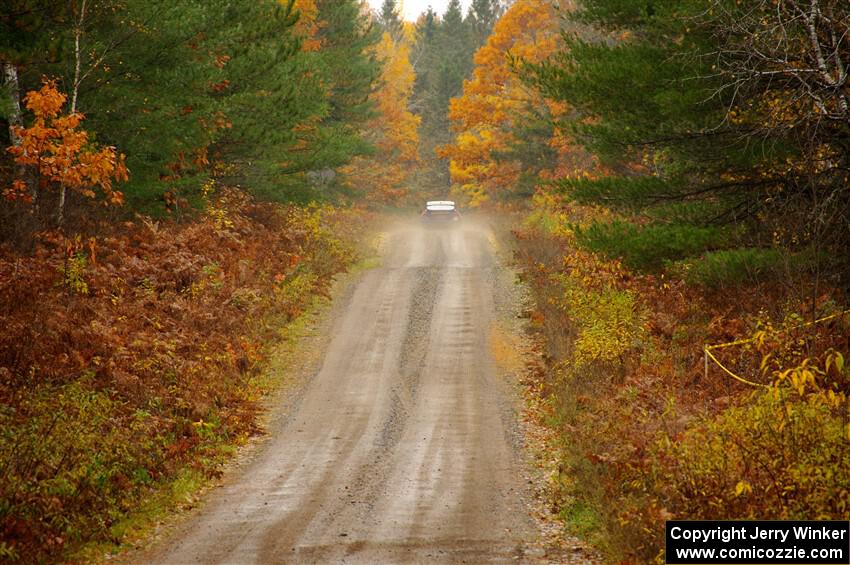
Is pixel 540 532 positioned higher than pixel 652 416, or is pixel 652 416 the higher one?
pixel 652 416

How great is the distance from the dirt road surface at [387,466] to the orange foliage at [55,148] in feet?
19.8

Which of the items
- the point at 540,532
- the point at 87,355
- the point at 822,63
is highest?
the point at 822,63

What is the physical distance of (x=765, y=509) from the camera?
7512mm

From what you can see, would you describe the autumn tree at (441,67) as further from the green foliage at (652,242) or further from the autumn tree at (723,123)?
the green foliage at (652,242)

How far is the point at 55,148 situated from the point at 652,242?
1109 centimetres

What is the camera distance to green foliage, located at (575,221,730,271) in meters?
13.7

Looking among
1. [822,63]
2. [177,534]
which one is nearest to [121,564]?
[177,534]

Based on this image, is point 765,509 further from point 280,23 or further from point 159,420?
point 280,23

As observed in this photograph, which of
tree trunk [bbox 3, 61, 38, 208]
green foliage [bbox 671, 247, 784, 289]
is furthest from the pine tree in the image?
green foliage [bbox 671, 247, 784, 289]

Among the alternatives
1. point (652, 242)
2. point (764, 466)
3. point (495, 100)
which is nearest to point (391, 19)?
point (495, 100)

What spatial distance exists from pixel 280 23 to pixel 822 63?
15274mm

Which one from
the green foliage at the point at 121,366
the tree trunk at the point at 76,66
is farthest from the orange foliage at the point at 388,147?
the tree trunk at the point at 76,66

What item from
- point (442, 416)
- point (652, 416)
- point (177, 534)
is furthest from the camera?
point (442, 416)

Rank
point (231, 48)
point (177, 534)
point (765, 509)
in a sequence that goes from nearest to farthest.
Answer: point (765, 509) < point (177, 534) < point (231, 48)
